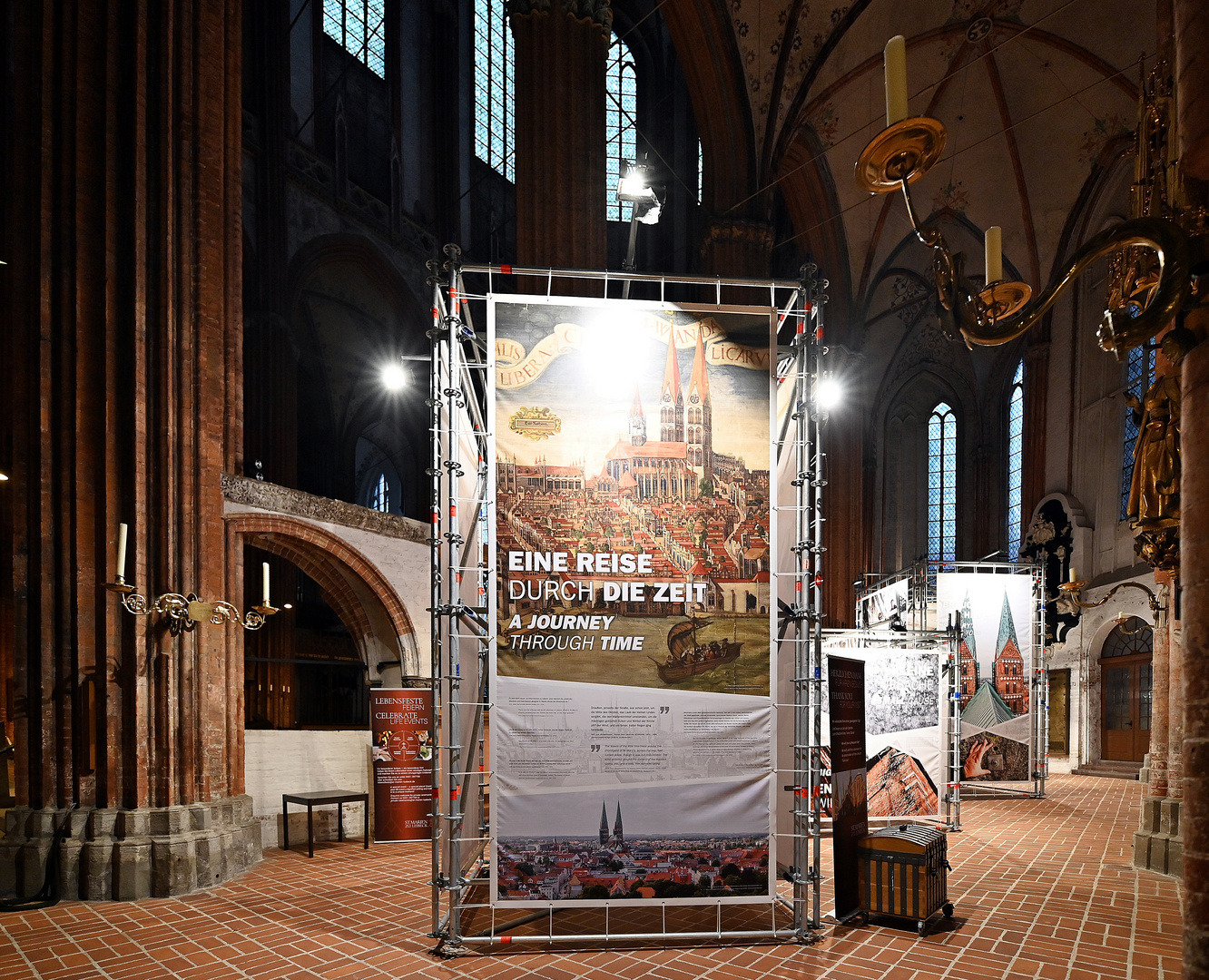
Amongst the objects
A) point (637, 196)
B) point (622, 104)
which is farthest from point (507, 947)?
point (622, 104)

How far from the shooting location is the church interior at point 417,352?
20.8 feet

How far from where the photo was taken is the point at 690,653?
575 cm

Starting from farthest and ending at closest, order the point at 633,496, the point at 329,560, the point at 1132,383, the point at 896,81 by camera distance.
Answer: the point at 1132,383 < the point at 329,560 < the point at 633,496 < the point at 896,81

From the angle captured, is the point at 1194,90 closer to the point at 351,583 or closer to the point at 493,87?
the point at 351,583

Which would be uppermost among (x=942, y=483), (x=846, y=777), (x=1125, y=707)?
(x=942, y=483)

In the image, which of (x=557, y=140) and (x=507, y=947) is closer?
(x=507, y=947)

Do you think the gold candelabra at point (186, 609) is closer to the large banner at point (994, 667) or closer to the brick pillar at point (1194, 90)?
the brick pillar at point (1194, 90)

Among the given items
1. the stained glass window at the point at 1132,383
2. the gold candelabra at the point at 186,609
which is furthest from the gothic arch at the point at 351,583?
the stained glass window at the point at 1132,383

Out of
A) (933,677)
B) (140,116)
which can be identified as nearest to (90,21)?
(140,116)

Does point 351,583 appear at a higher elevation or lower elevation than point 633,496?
lower

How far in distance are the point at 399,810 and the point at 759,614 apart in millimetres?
4596

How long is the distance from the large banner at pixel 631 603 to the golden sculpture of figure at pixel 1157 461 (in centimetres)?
221

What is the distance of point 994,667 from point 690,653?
10.4 m

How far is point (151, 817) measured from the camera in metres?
7.16
